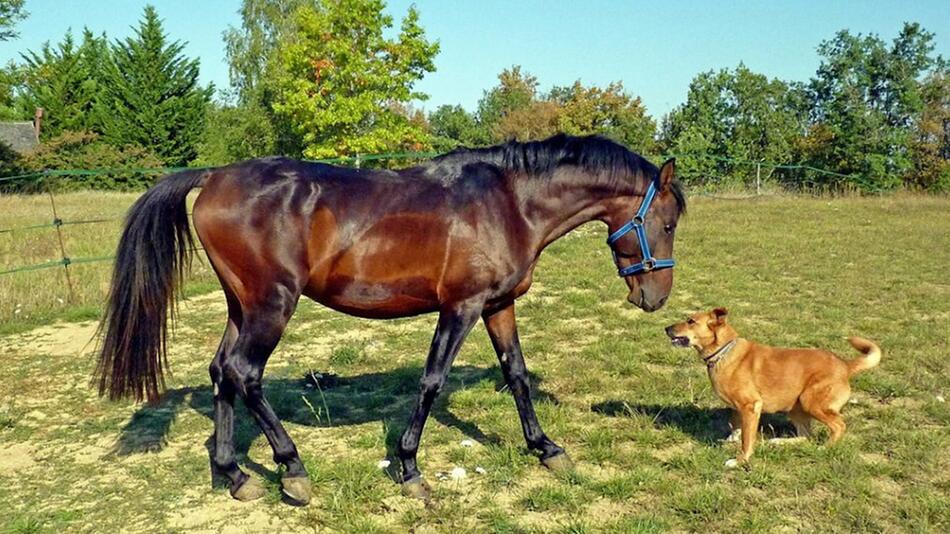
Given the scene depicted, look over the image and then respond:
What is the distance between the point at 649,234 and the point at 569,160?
26.6 inches

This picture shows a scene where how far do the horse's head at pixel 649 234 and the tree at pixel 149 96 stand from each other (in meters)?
36.5

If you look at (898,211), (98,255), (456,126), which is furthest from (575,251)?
(456,126)

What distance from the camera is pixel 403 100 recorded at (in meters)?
35.2

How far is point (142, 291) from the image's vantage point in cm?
407

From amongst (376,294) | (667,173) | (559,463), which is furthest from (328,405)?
(667,173)

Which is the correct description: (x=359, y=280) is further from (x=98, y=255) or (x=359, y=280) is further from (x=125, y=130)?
(x=125, y=130)

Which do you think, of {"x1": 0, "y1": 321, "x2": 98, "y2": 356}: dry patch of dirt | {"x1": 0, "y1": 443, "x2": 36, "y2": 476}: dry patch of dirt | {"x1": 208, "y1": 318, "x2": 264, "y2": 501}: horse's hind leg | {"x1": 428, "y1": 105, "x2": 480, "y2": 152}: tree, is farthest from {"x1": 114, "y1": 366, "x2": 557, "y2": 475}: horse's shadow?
{"x1": 428, "y1": 105, "x2": 480, "y2": 152}: tree

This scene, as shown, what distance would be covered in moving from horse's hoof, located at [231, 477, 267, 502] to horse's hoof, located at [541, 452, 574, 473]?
1695 millimetres

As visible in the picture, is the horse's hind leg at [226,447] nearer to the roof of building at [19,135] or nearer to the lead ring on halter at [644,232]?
the lead ring on halter at [644,232]

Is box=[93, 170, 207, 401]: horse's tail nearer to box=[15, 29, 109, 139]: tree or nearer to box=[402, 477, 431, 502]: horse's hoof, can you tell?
box=[402, 477, 431, 502]: horse's hoof

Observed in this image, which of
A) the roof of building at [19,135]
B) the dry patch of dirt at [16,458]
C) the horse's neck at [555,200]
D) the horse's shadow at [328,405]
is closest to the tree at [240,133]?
the roof of building at [19,135]

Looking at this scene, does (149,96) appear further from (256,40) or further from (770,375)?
(770,375)

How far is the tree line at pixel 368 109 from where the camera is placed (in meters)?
28.1

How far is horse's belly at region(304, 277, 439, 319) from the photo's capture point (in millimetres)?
4027
